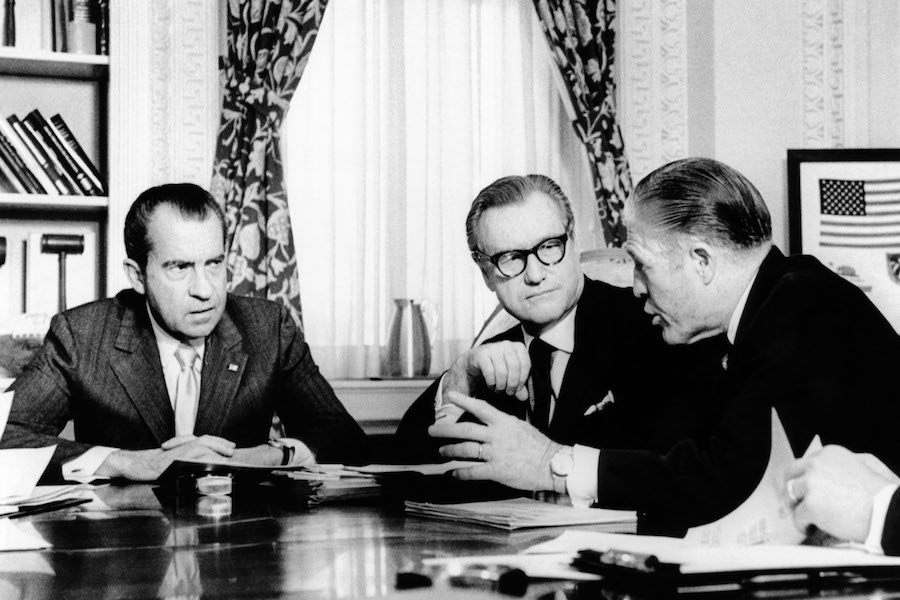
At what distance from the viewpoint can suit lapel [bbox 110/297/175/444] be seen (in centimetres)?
249

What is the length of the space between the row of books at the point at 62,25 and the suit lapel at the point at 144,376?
4.55 feet

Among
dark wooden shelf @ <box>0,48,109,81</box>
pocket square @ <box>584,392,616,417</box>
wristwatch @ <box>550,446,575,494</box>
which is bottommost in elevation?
wristwatch @ <box>550,446,575,494</box>

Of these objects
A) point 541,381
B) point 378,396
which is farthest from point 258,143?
point 541,381

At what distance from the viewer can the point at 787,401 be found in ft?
4.78

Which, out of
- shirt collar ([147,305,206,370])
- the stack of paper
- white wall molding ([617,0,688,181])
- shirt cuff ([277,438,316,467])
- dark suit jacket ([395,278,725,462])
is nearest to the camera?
the stack of paper

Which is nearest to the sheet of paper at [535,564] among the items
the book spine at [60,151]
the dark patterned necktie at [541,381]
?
the dark patterned necktie at [541,381]

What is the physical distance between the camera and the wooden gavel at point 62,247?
3541 mm

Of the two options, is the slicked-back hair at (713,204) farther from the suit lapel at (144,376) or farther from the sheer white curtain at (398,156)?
the sheer white curtain at (398,156)

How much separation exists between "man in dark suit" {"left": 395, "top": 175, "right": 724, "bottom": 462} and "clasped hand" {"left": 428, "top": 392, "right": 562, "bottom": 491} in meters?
0.27

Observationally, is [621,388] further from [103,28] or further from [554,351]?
[103,28]

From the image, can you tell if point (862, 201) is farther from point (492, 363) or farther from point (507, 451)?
point (507, 451)

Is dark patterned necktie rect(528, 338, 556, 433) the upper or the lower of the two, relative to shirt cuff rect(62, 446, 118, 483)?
upper

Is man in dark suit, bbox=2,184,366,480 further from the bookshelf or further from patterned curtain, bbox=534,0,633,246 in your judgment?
patterned curtain, bbox=534,0,633,246

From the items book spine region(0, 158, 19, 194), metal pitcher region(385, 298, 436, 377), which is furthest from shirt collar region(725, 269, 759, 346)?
book spine region(0, 158, 19, 194)
